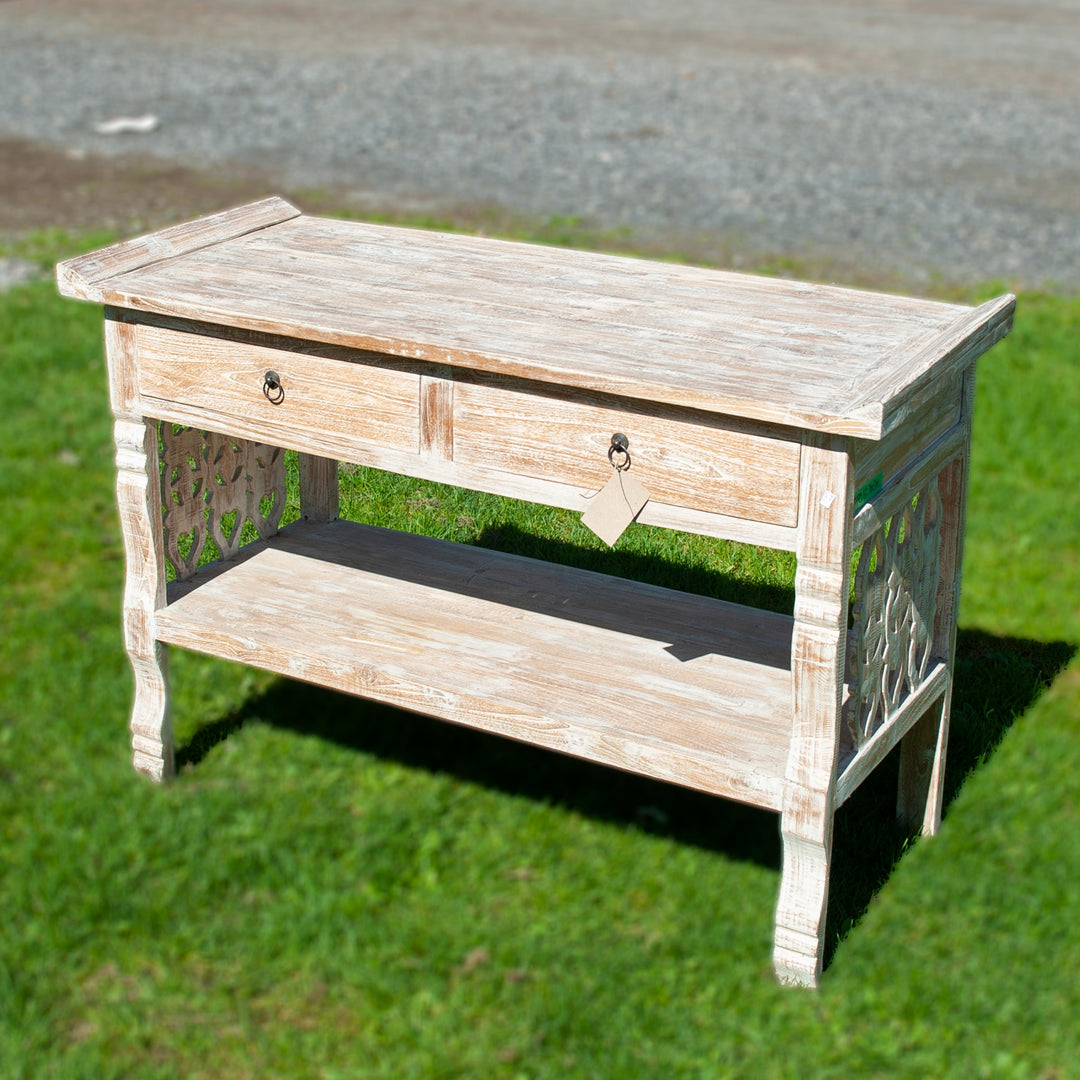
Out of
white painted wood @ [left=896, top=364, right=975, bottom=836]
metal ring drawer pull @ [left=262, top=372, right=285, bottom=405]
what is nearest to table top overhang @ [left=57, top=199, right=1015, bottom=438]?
metal ring drawer pull @ [left=262, top=372, right=285, bottom=405]

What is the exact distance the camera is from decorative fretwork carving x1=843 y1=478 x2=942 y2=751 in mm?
2521

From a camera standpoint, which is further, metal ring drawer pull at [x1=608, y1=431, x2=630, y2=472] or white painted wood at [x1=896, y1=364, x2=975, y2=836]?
white painted wood at [x1=896, y1=364, x2=975, y2=836]

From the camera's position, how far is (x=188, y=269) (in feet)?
9.32

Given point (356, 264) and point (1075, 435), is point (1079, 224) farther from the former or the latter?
point (356, 264)

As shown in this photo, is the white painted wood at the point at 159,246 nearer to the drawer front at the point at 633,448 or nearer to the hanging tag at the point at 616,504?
the drawer front at the point at 633,448

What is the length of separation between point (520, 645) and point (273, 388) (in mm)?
689

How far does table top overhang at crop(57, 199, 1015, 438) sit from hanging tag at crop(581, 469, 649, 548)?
0.47 ft

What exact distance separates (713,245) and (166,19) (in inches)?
250

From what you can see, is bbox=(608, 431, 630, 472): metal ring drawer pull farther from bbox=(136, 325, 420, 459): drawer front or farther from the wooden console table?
bbox=(136, 325, 420, 459): drawer front

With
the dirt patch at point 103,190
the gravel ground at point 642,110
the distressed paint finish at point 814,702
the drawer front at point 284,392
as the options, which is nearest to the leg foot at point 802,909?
the distressed paint finish at point 814,702

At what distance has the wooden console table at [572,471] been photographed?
2293mm

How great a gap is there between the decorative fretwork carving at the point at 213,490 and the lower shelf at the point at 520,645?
6 cm

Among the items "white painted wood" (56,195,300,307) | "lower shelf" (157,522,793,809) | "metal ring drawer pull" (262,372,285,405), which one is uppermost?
"white painted wood" (56,195,300,307)

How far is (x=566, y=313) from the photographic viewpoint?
2.59m
